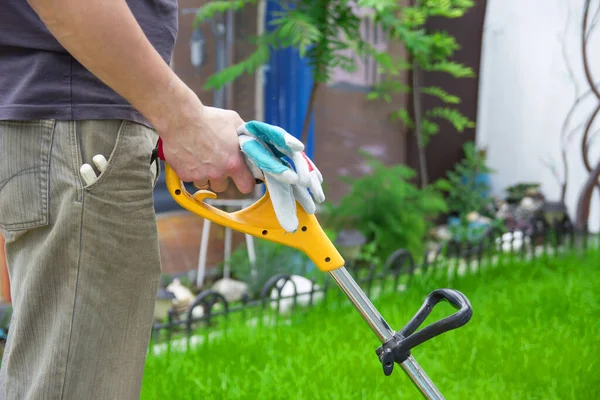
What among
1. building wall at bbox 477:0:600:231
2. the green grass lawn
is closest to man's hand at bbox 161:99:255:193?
the green grass lawn

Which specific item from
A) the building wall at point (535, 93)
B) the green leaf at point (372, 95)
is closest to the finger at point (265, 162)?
the green leaf at point (372, 95)

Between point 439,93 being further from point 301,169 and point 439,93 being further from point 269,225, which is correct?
point 301,169

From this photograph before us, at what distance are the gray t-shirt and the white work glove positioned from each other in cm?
26

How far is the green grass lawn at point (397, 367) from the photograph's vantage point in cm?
253

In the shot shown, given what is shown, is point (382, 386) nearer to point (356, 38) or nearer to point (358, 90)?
point (356, 38)

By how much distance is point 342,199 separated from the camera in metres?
5.34

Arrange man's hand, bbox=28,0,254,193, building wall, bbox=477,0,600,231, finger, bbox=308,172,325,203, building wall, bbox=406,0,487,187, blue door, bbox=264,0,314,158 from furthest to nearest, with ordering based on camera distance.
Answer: building wall, bbox=406,0,487,187
building wall, bbox=477,0,600,231
blue door, bbox=264,0,314,158
finger, bbox=308,172,325,203
man's hand, bbox=28,0,254,193

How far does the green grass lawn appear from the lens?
8.30ft

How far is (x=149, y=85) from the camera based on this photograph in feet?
3.70

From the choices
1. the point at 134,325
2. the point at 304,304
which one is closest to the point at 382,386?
the point at 304,304

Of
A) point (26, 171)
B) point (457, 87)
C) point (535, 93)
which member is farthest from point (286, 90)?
point (26, 171)

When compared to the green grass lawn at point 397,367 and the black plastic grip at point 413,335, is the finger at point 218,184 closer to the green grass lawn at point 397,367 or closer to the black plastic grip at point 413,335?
the black plastic grip at point 413,335

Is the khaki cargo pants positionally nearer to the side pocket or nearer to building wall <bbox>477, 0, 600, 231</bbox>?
the side pocket

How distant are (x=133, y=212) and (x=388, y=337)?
0.60 metres
